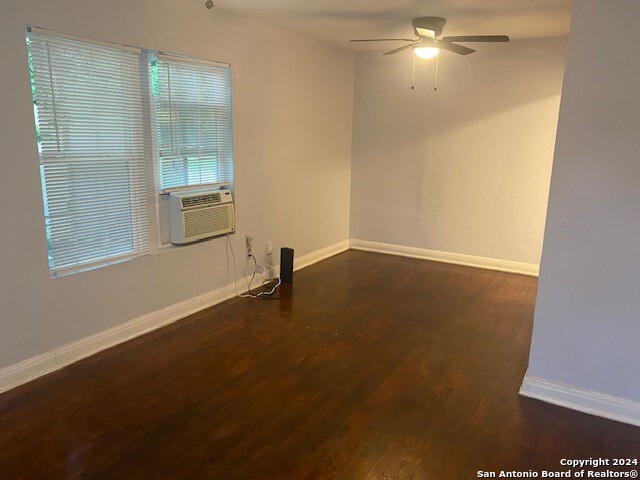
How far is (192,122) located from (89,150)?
0.91 meters

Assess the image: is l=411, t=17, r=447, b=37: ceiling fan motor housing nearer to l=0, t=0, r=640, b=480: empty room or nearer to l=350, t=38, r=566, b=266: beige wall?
l=0, t=0, r=640, b=480: empty room

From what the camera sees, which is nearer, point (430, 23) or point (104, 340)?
point (104, 340)

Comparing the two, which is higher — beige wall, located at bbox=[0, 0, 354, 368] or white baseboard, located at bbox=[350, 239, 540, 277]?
beige wall, located at bbox=[0, 0, 354, 368]

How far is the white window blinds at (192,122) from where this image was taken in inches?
137

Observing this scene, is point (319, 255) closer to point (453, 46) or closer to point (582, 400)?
point (453, 46)

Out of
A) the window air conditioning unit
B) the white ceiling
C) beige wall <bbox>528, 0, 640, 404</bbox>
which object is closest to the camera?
beige wall <bbox>528, 0, 640, 404</bbox>

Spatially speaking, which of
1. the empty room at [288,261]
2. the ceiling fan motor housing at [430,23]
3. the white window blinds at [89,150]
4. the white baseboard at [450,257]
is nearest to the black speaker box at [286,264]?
the empty room at [288,261]

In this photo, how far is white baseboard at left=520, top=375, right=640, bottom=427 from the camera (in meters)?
2.53

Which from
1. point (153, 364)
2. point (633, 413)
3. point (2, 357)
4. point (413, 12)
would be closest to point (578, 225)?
point (633, 413)

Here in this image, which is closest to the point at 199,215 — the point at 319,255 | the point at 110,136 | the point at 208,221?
the point at 208,221

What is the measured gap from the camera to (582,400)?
2.63 meters

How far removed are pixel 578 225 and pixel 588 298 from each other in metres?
0.39

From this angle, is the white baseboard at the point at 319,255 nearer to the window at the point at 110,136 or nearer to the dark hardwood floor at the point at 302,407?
the dark hardwood floor at the point at 302,407

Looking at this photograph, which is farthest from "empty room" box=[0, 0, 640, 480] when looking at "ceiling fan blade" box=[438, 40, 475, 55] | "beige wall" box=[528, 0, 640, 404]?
"ceiling fan blade" box=[438, 40, 475, 55]
